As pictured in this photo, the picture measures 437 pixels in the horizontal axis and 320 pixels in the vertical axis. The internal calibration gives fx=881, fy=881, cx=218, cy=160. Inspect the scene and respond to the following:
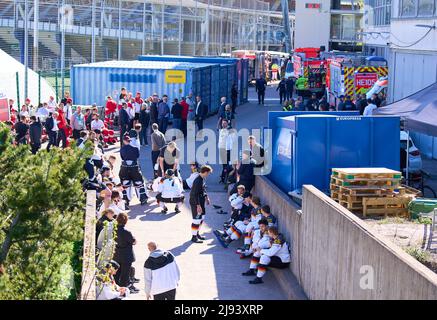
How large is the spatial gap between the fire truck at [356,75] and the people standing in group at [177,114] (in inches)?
312

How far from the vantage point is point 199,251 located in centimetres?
1538

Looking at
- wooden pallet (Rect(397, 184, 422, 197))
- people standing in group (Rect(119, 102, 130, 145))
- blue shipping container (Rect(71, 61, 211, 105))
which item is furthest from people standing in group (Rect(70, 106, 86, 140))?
wooden pallet (Rect(397, 184, 422, 197))

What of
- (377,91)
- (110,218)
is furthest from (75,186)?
(377,91)

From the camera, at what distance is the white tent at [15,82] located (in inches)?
1206

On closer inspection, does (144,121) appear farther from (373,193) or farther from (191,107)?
(373,193)

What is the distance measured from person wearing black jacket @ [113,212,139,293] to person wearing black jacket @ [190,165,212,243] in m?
3.31

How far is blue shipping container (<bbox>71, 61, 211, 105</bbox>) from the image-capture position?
32994mm

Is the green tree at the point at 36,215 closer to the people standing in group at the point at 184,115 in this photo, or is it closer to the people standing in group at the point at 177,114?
the people standing in group at the point at 177,114

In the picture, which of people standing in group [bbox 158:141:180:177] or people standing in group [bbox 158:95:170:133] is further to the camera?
people standing in group [bbox 158:95:170:133]

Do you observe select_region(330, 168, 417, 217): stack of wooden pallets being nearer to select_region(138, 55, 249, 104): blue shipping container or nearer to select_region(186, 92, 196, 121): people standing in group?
select_region(186, 92, 196, 121): people standing in group

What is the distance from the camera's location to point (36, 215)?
7.31m

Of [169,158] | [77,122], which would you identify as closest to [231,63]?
[77,122]

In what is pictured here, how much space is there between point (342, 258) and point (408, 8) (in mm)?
18767

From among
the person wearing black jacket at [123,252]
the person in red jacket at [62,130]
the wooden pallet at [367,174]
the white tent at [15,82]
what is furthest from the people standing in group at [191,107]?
the person wearing black jacket at [123,252]
